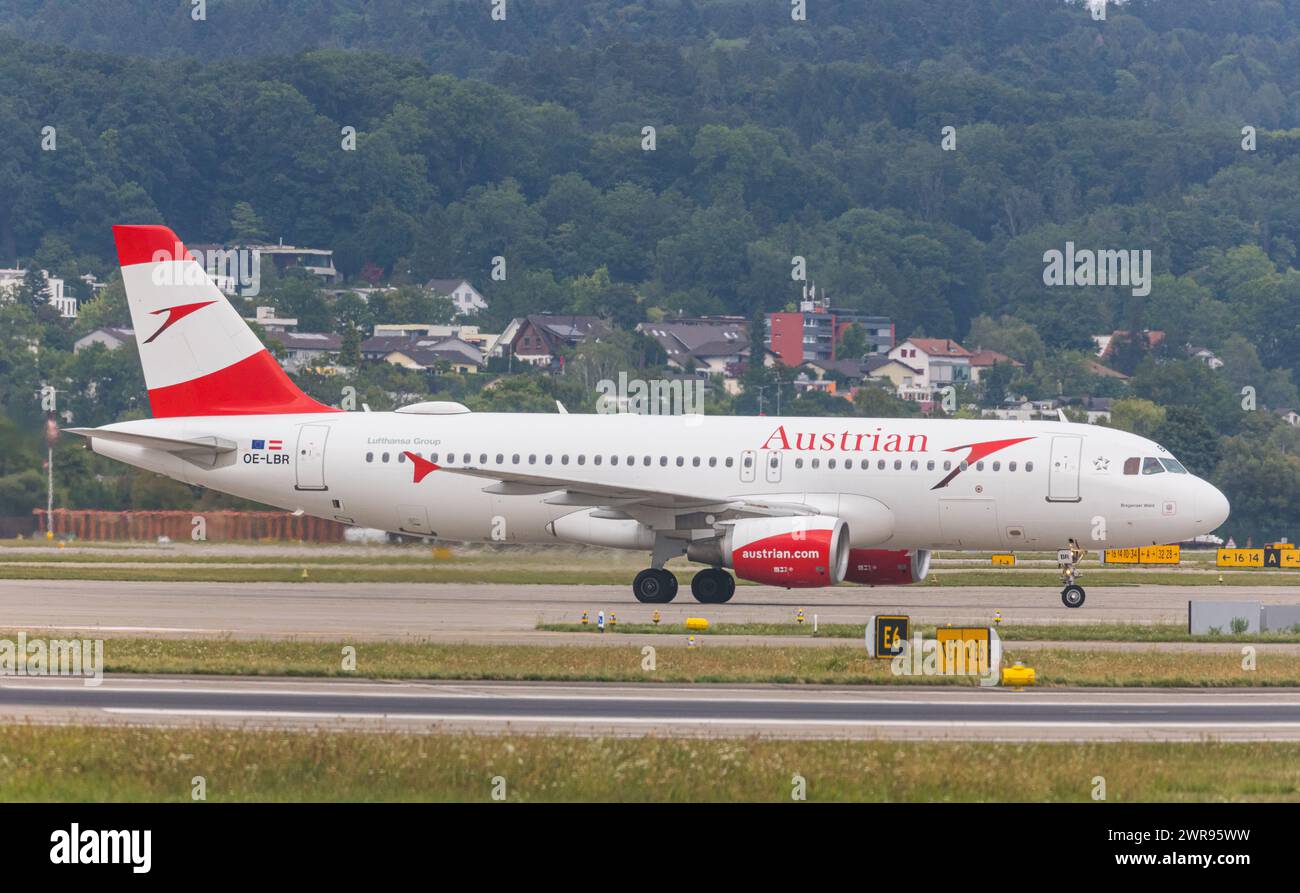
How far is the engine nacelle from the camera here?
42.0 meters

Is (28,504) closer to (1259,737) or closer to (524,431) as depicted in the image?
(524,431)

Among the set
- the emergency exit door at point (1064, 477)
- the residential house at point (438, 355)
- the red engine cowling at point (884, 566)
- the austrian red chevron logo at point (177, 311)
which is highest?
the residential house at point (438, 355)

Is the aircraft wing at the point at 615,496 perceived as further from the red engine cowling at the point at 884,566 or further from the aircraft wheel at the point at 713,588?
the red engine cowling at the point at 884,566

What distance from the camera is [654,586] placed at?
44.5 meters

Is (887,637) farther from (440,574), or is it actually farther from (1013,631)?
(440,574)

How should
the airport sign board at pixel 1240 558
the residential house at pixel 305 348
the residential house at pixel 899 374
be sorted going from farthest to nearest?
the residential house at pixel 899 374 → the residential house at pixel 305 348 → the airport sign board at pixel 1240 558

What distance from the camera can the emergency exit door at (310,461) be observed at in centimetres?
4697

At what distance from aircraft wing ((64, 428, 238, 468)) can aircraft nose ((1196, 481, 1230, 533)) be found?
2096cm

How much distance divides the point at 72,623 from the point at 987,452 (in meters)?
19.3

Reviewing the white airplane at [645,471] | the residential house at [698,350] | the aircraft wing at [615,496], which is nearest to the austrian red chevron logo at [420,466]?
the white airplane at [645,471]

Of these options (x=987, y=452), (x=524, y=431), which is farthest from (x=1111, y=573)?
(x=524, y=431)

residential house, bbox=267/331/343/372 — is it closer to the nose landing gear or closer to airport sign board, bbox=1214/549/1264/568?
airport sign board, bbox=1214/549/1264/568

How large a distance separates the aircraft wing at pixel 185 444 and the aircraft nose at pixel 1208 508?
21.0 metres

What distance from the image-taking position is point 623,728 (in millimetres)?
24281
